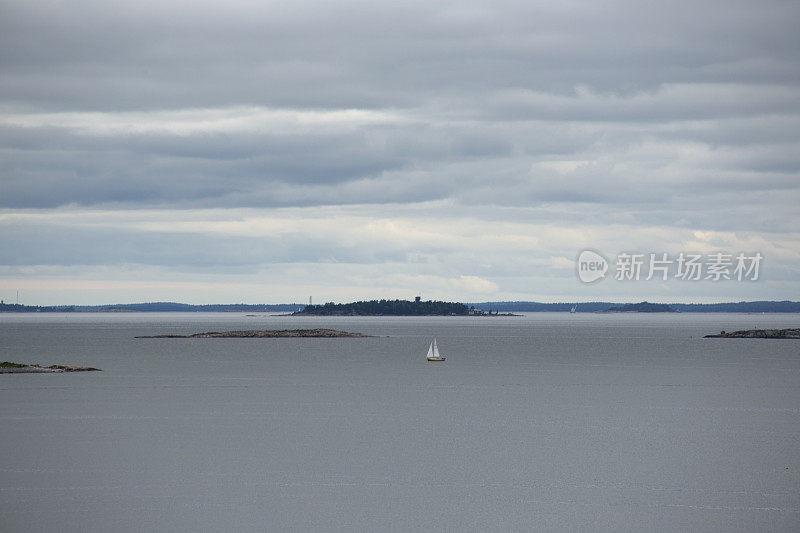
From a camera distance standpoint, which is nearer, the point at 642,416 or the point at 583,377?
the point at 642,416

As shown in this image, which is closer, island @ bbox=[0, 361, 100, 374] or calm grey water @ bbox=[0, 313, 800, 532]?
calm grey water @ bbox=[0, 313, 800, 532]

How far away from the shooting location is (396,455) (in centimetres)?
4259

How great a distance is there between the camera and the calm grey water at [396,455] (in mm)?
29953

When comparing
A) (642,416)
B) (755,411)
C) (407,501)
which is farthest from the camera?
(755,411)

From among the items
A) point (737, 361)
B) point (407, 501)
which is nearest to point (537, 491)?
point (407, 501)

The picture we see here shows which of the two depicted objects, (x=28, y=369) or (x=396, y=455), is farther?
(x=28, y=369)

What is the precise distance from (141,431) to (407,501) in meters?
22.4

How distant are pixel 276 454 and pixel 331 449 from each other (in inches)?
112

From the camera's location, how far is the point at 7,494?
3228cm

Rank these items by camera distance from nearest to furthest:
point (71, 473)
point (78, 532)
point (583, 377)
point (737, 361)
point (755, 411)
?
point (78, 532) < point (71, 473) < point (755, 411) < point (583, 377) < point (737, 361)

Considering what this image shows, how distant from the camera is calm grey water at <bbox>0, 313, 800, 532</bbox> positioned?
1179 inches

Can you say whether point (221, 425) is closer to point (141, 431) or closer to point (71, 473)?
point (141, 431)

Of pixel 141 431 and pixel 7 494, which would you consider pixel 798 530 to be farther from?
pixel 141 431

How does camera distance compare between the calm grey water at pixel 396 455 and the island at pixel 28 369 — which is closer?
the calm grey water at pixel 396 455
